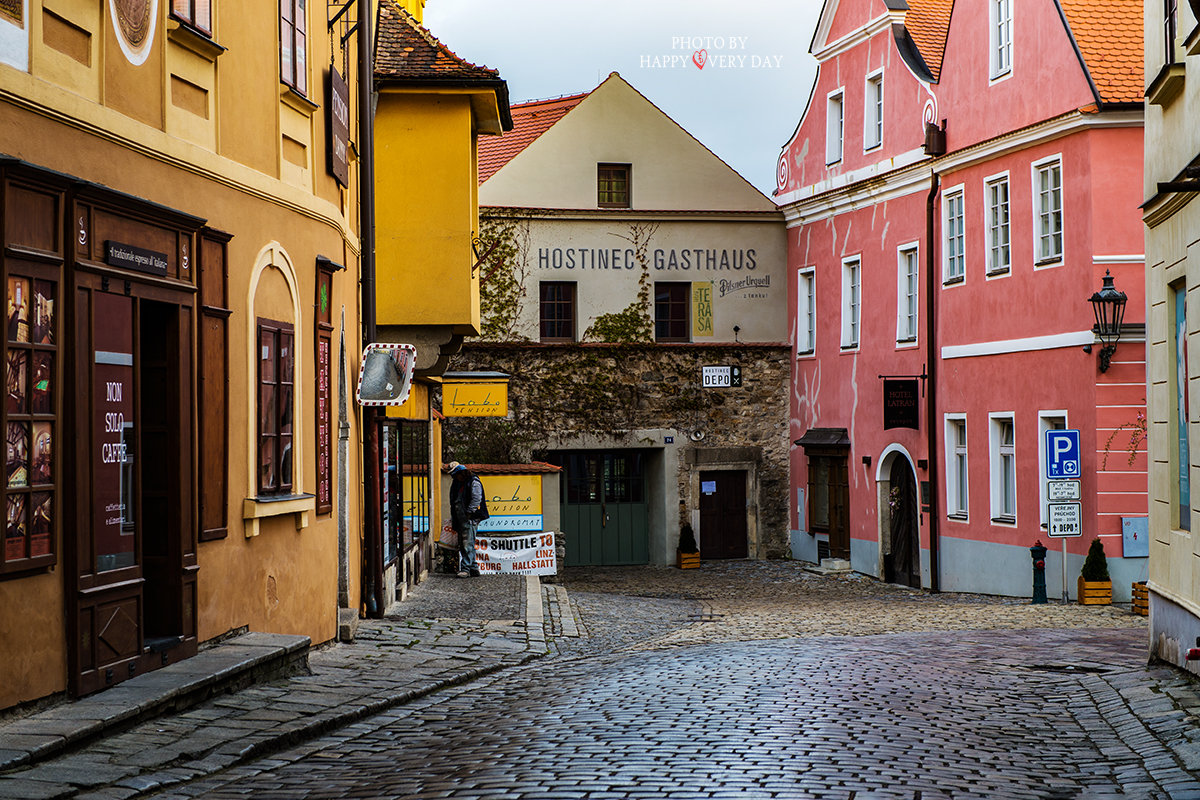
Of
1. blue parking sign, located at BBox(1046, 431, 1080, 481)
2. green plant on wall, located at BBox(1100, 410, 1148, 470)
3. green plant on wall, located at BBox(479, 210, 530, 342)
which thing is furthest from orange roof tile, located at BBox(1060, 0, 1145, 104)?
green plant on wall, located at BBox(479, 210, 530, 342)

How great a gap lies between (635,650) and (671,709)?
4.69m

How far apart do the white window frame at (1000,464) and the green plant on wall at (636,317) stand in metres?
9.53

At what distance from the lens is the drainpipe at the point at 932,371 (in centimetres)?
2297

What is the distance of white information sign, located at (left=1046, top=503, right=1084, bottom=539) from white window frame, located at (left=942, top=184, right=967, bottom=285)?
592 cm

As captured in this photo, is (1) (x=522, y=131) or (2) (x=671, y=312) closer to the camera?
(2) (x=671, y=312)

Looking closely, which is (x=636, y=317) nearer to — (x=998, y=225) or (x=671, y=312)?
(x=671, y=312)

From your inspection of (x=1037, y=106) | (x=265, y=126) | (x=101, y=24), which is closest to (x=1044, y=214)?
(x=1037, y=106)

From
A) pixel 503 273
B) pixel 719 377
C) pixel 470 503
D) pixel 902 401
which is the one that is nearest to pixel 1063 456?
pixel 902 401

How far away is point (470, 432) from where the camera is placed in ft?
92.1

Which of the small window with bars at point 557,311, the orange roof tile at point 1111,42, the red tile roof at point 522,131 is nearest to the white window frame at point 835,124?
the red tile roof at point 522,131

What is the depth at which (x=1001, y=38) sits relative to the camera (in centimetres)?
2153

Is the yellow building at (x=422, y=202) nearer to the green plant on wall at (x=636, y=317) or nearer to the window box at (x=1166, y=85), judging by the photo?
the window box at (x=1166, y=85)

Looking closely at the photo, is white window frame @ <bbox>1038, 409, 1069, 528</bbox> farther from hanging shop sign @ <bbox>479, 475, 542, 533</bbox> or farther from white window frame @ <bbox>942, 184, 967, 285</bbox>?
hanging shop sign @ <bbox>479, 475, 542, 533</bbox>

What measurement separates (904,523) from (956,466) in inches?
85.9
